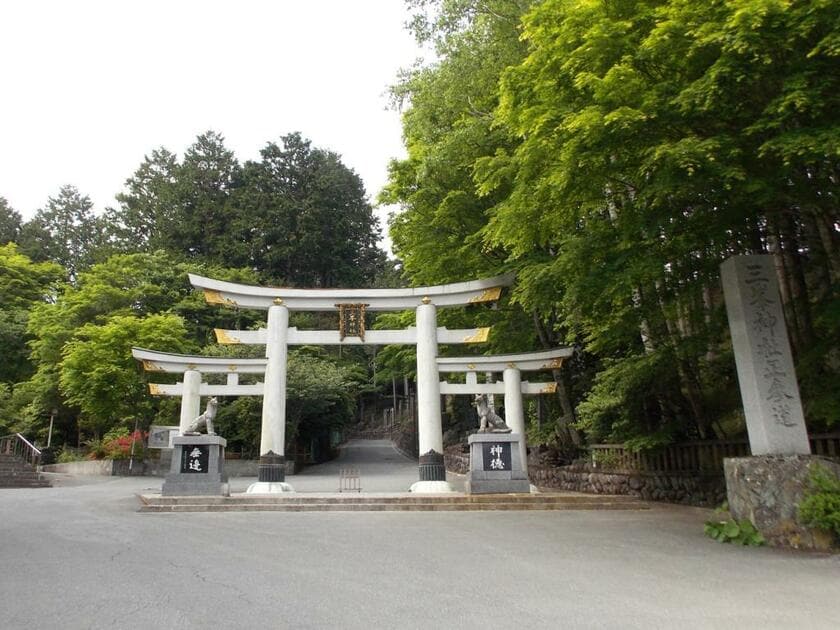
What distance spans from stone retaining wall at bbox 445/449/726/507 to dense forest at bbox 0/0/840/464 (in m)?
0.94

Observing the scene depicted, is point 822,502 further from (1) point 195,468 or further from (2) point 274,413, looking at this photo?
(1) point 195,468

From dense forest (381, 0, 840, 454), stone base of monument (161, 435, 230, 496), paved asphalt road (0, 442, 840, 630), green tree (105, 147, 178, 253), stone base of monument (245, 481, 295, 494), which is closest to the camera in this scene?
paved asphalt road (0, 442, 840, 630)

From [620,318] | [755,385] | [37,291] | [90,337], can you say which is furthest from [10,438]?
[755,385]

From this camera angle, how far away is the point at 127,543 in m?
7.22

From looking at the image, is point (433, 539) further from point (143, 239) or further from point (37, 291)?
point (143, 239)

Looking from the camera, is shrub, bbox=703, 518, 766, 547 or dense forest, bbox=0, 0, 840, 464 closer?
dense forest, bbox=0, 0, 840, 464

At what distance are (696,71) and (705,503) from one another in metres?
7.94

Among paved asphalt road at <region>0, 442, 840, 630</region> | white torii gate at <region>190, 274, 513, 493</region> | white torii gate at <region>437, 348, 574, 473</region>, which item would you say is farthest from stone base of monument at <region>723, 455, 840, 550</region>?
white torii gate at <region>190, 274, 513, 493</region>

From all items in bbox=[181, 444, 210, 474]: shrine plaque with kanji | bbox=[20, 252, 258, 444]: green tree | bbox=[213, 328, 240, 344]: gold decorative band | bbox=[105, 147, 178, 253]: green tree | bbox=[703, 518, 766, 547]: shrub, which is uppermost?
bbox=[105, 147, 178, 253]: green tree

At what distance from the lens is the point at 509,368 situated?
14.7m

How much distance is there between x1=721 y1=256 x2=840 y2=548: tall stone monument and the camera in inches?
275

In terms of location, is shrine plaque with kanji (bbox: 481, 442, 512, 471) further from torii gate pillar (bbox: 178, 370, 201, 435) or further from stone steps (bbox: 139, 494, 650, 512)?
torii gate pillar (bbox: 178, 370, 201, 435)

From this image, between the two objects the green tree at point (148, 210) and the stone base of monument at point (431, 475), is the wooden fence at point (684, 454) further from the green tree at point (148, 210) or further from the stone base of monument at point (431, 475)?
the green tree at point (148, 210)

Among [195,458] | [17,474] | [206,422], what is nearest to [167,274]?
[17,474]
